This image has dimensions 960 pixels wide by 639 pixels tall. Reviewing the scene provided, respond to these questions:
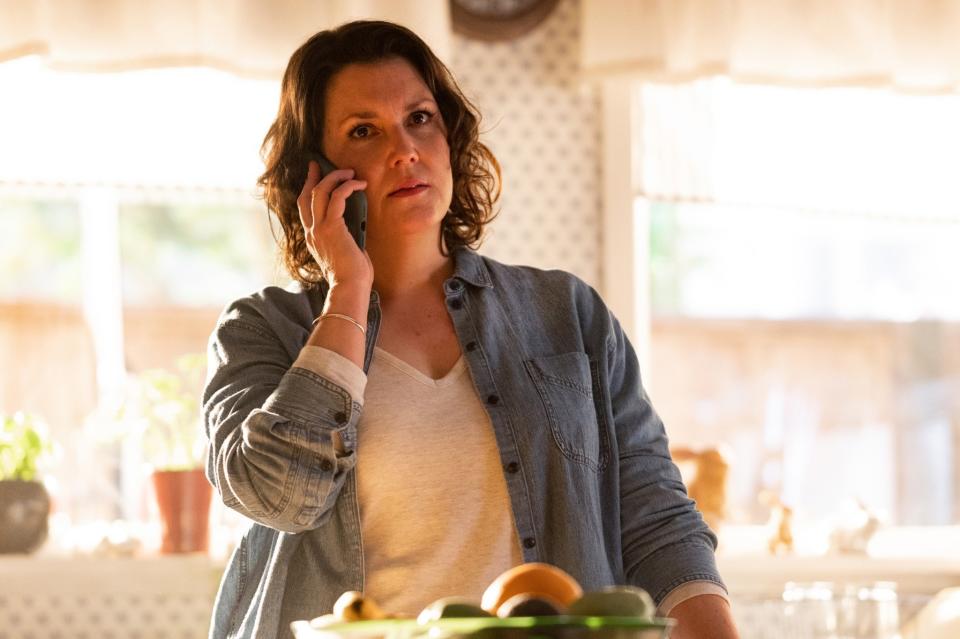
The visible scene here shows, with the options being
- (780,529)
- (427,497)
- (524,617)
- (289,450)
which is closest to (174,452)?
(780,529)

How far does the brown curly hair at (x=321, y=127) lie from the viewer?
1.83 m

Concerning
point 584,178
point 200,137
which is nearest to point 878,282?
point 584,178

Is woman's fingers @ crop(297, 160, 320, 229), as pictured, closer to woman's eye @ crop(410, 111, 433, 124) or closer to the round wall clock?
woman's eye @ crop(410, 111, 433, 124)

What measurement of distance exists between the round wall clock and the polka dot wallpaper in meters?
0.03

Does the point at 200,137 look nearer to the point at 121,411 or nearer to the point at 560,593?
the point at 121,411

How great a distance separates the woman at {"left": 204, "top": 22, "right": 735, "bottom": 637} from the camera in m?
1.51

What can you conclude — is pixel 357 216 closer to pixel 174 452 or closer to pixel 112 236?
pixel 174 452

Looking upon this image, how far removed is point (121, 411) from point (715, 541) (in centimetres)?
199

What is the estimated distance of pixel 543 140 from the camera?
3693 millimetres

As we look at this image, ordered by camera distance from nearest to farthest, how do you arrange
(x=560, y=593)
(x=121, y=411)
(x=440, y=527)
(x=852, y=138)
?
(x=560, y=593) < (x=440, y=527) < (x=121, y=411) < (x=852, y=138)

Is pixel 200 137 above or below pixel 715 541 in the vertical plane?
above

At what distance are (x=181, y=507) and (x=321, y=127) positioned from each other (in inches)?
64.9

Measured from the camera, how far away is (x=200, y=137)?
3.41m

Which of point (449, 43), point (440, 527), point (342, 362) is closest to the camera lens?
point (342, 362)
